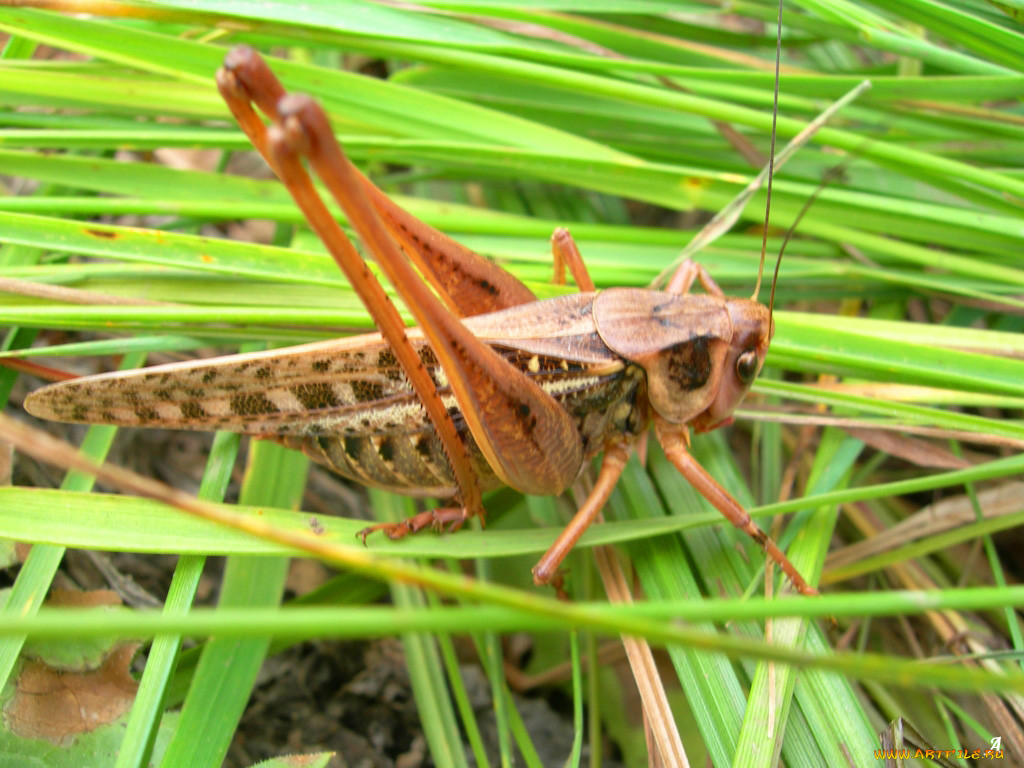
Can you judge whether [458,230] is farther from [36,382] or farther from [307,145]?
[36,382]

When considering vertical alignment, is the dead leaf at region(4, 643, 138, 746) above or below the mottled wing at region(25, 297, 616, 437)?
below

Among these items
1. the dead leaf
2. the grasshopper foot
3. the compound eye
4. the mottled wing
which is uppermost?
the compound eye

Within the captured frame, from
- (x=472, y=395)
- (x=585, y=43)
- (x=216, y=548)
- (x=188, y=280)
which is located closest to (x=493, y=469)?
(x=472, y=395)

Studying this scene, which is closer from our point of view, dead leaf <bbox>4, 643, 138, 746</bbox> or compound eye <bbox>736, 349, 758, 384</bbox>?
dead leaf <bbox>4, 643, 138, 746</bbox>

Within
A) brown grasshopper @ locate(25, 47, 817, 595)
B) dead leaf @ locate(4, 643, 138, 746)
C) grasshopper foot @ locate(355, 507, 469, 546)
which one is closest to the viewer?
dead leaf @ locate(4, 643, 138, 746)

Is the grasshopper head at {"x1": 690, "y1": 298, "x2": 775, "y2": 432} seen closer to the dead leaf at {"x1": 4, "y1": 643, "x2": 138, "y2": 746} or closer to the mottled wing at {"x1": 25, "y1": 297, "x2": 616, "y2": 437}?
the mottled wing at {"x1": 25, "y1": 297, "x2": 616, "y2": 437}

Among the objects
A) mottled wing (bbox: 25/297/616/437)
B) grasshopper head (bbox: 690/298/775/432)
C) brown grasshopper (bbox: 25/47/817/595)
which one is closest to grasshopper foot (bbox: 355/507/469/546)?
brown grasshopper (bbox: 25/47/817/595)

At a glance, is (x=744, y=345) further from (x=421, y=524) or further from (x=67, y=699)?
(x=67, y=699)
